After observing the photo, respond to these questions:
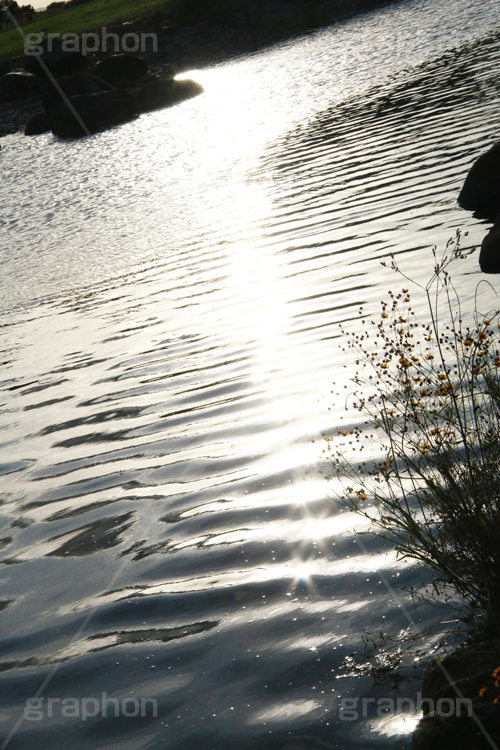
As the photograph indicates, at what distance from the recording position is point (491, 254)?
345 inches

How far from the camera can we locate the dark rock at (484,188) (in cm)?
1112

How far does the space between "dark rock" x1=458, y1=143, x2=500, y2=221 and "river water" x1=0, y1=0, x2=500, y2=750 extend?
1.20ft

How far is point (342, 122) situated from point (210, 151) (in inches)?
186

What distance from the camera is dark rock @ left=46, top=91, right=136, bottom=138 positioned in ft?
115

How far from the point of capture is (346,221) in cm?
1281

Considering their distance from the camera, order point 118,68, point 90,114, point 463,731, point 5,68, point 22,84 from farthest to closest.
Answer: point 5,68 → point 22,84 → point 118,68 → point 90,114 → point 463,731

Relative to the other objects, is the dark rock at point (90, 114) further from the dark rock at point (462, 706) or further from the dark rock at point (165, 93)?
the dark rock at point (462, 706)

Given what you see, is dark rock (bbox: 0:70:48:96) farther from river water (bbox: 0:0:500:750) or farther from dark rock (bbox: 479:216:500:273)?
dark rock (bbox: 479:216:500:273)

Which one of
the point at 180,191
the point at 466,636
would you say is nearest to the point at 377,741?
the point at 466,636

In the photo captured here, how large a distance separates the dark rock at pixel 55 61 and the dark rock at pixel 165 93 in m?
10.2

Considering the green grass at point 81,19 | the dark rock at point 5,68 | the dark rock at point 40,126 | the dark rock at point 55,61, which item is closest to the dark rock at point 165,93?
the dark rock at point 40,126

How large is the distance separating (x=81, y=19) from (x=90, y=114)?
28.4 meters

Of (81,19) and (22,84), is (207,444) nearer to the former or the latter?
(22,84)

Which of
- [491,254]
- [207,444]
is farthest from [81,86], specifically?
[207,444]
